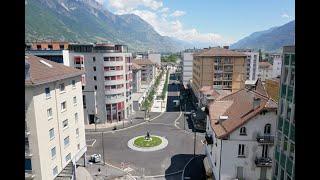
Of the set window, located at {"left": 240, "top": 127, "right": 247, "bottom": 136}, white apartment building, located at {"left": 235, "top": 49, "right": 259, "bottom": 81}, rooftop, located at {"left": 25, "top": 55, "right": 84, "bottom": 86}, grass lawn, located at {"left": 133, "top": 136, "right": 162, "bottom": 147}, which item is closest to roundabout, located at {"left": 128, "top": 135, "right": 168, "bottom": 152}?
grass lawn, located at {"left": 133, "top": 136, "right": 162, "bottom": 147}

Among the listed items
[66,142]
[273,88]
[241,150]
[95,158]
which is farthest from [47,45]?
[241,150]

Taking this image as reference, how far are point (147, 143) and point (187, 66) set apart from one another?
68074mm

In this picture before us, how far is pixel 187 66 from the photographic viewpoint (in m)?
112

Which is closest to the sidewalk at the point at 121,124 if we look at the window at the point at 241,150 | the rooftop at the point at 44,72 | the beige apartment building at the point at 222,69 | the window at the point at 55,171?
the beige apartment building at the point at 222,69

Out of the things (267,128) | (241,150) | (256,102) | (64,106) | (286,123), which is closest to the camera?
(286,123)

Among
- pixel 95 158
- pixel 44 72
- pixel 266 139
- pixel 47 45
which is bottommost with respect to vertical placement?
pixel 95 158

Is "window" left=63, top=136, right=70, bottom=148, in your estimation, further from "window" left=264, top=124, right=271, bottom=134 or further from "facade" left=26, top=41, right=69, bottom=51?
"facade" left=26, top=41, right=69, bottom=51

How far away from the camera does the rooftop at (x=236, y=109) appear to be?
27.2 m

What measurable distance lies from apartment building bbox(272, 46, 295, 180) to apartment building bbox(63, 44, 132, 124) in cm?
4361

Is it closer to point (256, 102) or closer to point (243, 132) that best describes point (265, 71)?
point (256, 102)

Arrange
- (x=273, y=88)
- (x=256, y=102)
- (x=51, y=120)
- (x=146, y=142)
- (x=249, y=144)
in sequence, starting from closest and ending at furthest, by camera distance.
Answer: (x=249, y=144)
(x=256, y=102)
(x=51, y=120)
(x=273, y=88)
(x=146, y=142)
